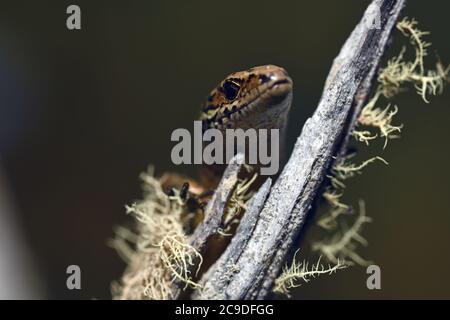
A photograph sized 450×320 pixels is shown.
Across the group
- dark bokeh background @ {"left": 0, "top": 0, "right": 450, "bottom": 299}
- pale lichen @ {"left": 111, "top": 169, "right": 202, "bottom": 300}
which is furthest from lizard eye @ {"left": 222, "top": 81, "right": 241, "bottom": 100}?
dark bokeh background @ {"left": 0, "top": 0, "right": 450, "bottom": 299}

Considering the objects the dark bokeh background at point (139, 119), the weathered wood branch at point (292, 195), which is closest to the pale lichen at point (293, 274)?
the weathered wood branch at point (292, 195)

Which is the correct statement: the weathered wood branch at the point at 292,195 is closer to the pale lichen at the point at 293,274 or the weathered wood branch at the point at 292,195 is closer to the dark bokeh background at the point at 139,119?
the pale lichen at the point at 293,274

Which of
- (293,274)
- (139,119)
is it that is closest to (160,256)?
(293,274)

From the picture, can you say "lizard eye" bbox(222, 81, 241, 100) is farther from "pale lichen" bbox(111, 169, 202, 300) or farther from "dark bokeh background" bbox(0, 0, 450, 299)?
"dark bokeh background" bbox(0, 0, 450, 299)

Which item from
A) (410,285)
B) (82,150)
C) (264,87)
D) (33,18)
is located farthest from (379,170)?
(33,18)

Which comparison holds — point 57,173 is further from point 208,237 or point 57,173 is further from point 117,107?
point 208,237

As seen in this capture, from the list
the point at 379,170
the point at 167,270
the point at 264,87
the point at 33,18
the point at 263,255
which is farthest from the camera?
the point at 33,18

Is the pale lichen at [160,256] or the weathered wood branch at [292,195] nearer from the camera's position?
the weathered wood branch at [292,195]
